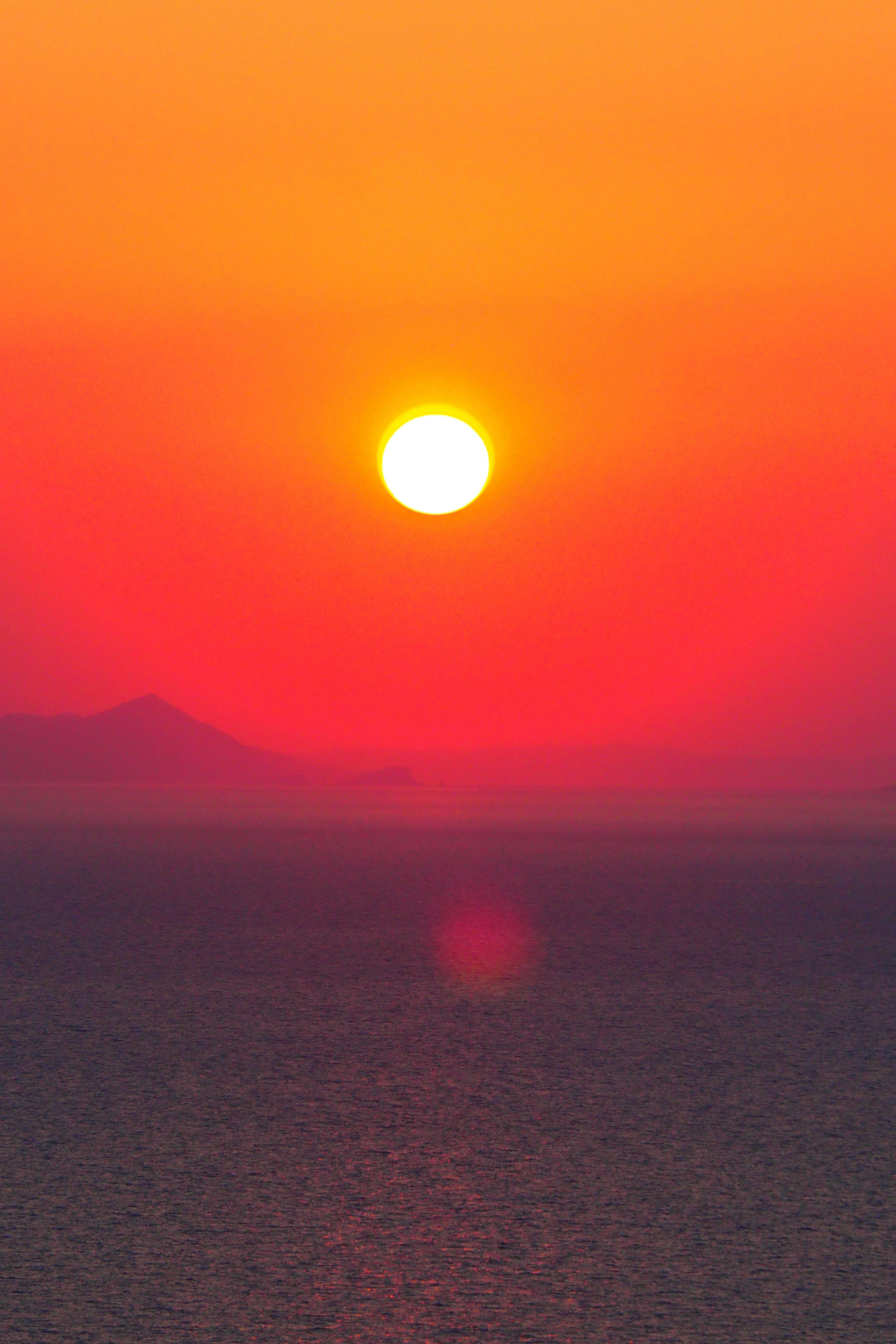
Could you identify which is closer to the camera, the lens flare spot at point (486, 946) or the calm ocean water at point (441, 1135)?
the calm ocean water at point (441, 1135)

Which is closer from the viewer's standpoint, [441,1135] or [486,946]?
[441,1135]

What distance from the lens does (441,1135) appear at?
8484 millimetres

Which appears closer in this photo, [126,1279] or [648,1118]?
[126,1279]

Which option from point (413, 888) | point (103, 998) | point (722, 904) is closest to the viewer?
point (103, 998)

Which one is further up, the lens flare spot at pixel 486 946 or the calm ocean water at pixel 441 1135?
the lens flare spot at pixel 486 946

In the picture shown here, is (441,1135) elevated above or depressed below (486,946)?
below

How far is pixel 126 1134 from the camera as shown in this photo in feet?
27.7

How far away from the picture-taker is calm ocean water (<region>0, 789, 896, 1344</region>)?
5.84m

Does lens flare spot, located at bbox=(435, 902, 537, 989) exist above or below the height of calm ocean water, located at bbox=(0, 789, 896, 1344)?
above

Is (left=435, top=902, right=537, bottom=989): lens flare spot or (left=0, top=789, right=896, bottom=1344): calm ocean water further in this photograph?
(left=435, top=902, right=537, bottom=989): lens flare spot

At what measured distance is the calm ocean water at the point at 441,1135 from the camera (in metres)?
5.84

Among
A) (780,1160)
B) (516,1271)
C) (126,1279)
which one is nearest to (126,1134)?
(126,1279)

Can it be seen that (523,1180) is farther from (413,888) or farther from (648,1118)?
(413,888)

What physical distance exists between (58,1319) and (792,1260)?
3.23 meters
